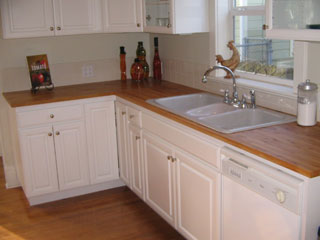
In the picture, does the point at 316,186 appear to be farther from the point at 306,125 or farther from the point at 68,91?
the point at 68,91

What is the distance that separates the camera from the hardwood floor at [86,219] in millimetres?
3152

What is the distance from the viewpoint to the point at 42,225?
3.32 meters

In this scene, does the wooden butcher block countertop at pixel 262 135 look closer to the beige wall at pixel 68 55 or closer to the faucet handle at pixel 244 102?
the beige wall at pixel 68 55

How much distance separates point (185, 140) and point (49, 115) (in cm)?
136

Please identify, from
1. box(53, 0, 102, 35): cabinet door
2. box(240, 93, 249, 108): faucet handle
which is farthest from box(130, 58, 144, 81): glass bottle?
box(240, 93, 249, 108): faucet handle

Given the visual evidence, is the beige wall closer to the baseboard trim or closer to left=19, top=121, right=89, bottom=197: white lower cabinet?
left=19, top=121, right=89, bottom=197: white lower cabinet

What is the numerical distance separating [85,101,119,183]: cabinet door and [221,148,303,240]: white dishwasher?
1639mm

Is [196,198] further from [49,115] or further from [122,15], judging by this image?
[122,15]

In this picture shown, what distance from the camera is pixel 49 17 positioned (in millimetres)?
3646

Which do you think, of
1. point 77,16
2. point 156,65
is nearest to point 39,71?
point 77,16

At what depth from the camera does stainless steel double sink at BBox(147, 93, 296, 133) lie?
2.51 m

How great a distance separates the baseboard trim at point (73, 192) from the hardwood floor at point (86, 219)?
0.16 feet

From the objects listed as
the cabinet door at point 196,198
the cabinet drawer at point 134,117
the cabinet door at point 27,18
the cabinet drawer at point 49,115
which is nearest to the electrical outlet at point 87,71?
the cabinet door at point 27,18

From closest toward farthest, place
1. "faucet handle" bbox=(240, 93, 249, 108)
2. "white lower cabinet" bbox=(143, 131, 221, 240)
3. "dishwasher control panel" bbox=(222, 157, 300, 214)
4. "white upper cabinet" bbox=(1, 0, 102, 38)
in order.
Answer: "dishwasher control panel" bbox=(222, 157, 300, 214) → "white lower cabinet" bbox=(143, 131, 221, 240) → "faucet handle" bbox=(240, 93, 249, 108) → "white upper cabinet" bbox=(1, 0, 102, 38)
